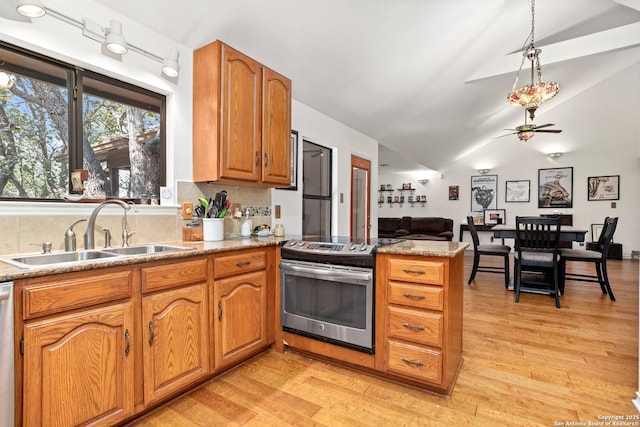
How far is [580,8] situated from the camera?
382cm

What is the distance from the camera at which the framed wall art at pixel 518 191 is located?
802 cm

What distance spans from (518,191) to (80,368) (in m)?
9.10

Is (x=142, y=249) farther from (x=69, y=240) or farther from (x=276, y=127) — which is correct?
(x=276, y=127)

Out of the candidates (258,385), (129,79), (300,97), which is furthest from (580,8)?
(258,385)

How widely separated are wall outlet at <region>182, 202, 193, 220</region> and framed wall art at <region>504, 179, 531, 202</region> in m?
8.17

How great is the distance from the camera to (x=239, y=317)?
210cm

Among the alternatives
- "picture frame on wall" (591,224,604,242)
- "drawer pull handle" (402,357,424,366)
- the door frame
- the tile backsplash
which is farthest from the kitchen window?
"picture frame on wall" (591,224,604,242)

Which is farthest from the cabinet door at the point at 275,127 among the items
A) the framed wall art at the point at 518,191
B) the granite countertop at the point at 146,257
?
the framed wall art at the point at 518,191

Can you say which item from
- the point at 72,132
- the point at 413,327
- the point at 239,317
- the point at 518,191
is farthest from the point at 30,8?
the point at 518,191

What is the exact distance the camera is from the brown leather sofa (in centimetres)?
850

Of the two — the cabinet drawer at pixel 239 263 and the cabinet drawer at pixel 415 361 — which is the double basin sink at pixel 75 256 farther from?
the cabinet drawer at pixel 415 361

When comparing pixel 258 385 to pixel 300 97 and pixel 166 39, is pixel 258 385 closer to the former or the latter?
pixel 166 39

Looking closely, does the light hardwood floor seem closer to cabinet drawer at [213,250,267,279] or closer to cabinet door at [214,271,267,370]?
cabinet door at [214,271,267,370]

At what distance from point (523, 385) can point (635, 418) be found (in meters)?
0.49
